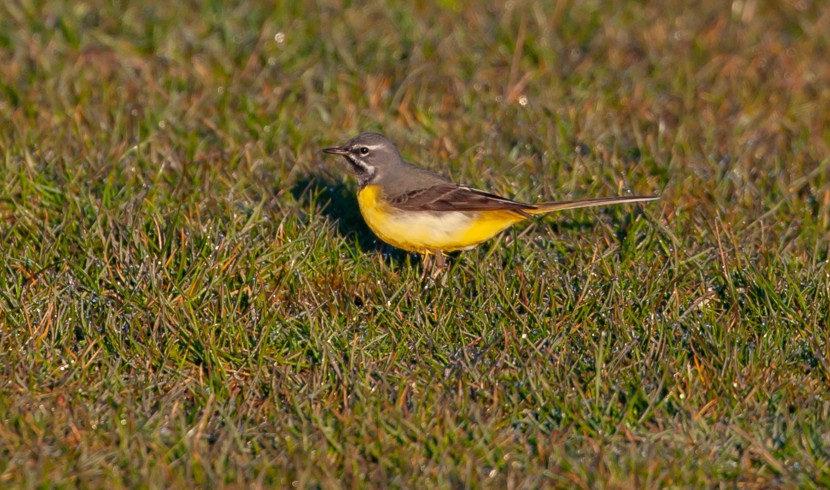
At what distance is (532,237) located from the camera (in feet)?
22.9

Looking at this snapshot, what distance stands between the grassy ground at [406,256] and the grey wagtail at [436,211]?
0.23 metres

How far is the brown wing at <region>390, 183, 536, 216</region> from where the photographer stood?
6430 mm

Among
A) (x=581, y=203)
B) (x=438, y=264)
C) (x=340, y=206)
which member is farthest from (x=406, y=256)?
(x=581, y=203)

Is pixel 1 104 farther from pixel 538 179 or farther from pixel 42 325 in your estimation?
pixel 538 179

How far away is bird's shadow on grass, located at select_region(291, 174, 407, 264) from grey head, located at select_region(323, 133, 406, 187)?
1.09ft

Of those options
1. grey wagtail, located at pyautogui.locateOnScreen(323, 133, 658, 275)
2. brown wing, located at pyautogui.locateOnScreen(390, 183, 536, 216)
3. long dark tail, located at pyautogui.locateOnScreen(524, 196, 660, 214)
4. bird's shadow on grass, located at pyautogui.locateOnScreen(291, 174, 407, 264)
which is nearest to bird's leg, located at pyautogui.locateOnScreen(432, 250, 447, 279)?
grey wagtail, located at pyautogui.locateOnScreen(323, 133, 658, 275)

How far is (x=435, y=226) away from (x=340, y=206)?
1.24 m

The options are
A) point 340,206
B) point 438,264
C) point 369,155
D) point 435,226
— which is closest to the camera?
point 435,226

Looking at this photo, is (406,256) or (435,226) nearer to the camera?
(435,226)

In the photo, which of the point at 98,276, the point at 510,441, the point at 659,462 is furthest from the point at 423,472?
the point at 98,276

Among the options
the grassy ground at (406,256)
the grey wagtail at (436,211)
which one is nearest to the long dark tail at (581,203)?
the grey wagtail at (436,211)

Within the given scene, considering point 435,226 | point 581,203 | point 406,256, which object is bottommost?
point 406,256

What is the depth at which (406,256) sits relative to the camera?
22.7 ft

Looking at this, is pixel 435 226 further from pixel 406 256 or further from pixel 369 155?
pixel 369 155
